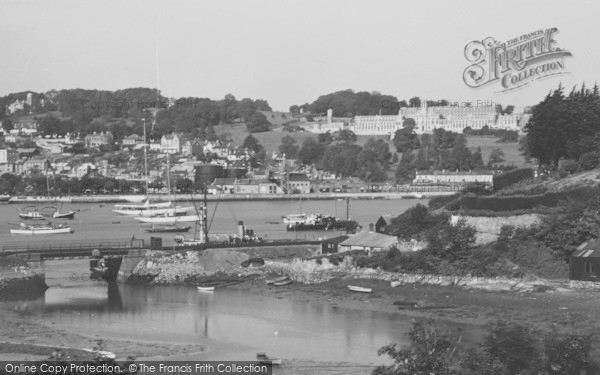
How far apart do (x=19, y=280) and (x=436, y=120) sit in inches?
4359

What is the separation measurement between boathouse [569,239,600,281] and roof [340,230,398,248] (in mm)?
5584

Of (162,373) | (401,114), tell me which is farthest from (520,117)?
(162,373)

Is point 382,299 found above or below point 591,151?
below

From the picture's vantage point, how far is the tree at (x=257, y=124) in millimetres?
137750

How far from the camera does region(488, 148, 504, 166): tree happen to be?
102550mm

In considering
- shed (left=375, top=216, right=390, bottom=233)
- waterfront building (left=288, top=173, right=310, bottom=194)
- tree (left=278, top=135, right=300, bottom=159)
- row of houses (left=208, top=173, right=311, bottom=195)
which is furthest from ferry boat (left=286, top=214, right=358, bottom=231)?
tree (left=278, top=135, right=300, bottom=159)

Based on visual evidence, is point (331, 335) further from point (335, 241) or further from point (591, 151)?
point (591, 151)

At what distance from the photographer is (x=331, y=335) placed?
2136 centimetres

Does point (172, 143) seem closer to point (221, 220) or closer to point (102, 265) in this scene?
point (221, 220)

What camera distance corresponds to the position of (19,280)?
27.1 metres

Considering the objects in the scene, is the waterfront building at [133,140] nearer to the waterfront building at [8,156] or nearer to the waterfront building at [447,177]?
the waterfront building at [8,156]

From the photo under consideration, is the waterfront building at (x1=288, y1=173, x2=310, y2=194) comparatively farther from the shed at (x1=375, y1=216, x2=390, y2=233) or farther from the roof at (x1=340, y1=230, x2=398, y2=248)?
the roof at (x1=340, y1=230, x2=398, y2=248)

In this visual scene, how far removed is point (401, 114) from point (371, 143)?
21959 millimetres

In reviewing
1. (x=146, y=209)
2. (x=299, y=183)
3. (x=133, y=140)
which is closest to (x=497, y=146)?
(x=299, y=183)
